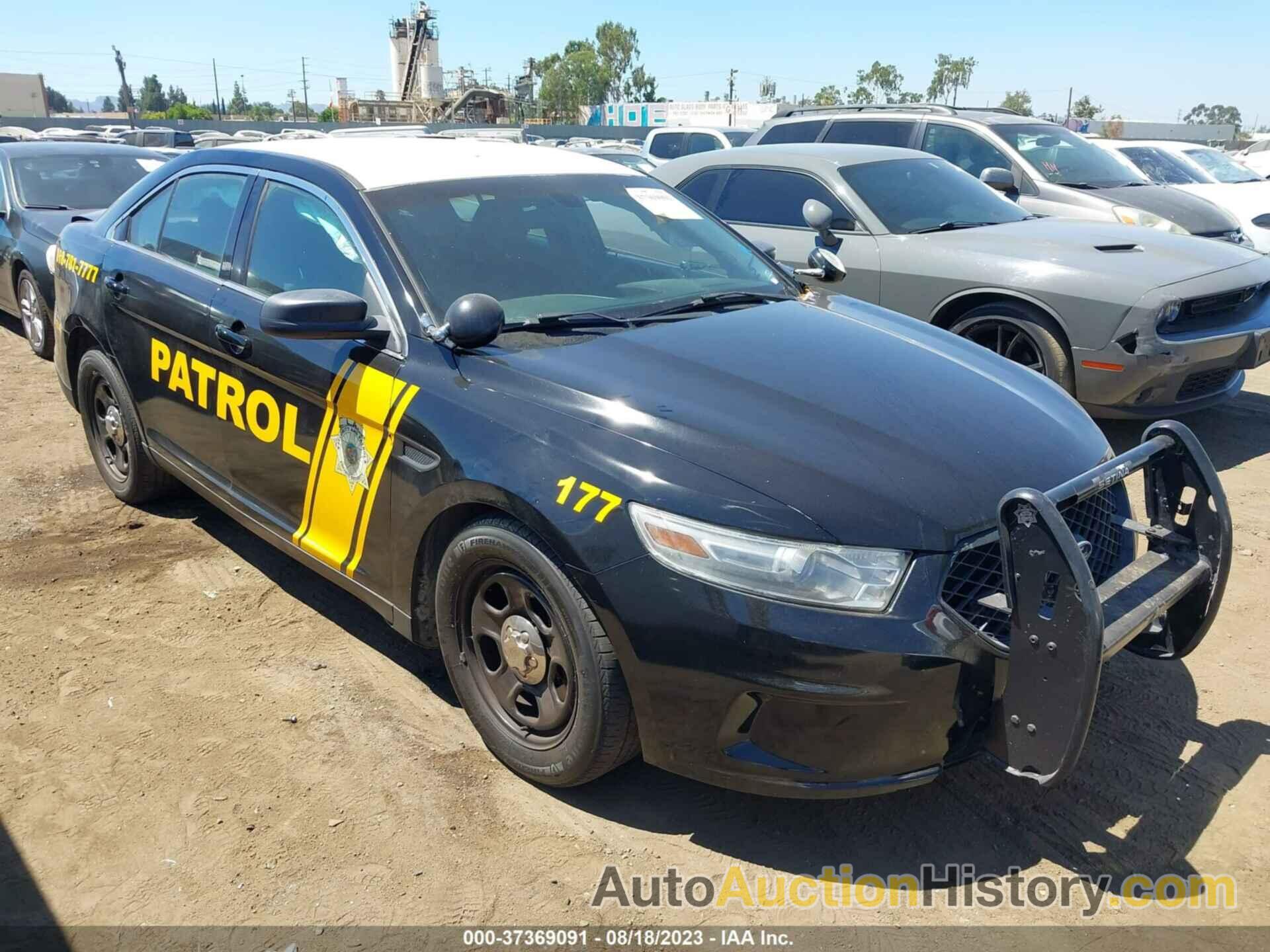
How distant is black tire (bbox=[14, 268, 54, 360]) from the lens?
7.99 m

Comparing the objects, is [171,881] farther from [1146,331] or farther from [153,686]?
[1146,331]

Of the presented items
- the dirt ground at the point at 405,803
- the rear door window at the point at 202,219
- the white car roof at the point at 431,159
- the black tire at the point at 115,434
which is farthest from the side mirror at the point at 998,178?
the black tire at the point at 115,434

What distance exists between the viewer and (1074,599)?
2266mm

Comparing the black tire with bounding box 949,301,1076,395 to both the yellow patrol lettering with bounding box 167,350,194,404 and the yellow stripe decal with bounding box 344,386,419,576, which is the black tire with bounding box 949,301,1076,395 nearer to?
the yellow stripe decal with bounding box 344,386,419,576

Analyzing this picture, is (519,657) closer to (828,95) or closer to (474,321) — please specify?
(474,321)

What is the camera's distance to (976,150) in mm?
8898

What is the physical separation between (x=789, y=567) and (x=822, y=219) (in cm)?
410

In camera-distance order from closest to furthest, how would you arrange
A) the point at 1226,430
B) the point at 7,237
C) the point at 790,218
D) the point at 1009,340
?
the point at 1009,340, the point at 1226,430, the point at 790,218, the point at 7,237

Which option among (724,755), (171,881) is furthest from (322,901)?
(724,755)

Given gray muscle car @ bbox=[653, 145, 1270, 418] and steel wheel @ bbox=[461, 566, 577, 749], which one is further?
gray muscle car @ bbox=[653, 145, 1270, 418]

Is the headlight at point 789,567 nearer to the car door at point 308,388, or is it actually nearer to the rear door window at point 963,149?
the car door at point 308,388

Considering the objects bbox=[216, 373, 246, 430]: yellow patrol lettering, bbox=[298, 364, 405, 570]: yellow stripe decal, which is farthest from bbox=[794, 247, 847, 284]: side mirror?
bbox=[216, 373, 246, 430]: yellow patrol lettering

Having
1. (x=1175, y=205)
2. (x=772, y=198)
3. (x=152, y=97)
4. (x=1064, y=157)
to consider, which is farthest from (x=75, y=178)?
(x=152, y=97)

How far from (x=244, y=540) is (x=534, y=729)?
237 cm
